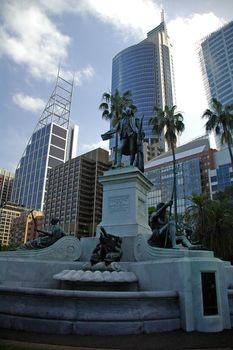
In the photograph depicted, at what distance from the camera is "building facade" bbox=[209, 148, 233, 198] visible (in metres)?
95.2

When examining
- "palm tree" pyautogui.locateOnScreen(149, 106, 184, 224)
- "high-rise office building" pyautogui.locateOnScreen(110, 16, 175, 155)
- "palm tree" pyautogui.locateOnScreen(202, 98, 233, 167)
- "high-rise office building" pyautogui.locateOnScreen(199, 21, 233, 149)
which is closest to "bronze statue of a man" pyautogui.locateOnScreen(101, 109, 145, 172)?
"palm tree" pyautogui.locateOnScreen(202, 98, 233, 167)

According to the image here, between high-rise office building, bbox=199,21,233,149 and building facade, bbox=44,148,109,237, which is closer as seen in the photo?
building facade, bbox=44,148,109,237

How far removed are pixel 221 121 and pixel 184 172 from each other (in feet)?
257

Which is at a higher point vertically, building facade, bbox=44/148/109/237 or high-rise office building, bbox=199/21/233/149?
high-rise office building, bbox=199/21/233/149

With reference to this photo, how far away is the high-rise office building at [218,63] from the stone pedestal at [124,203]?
150684mm

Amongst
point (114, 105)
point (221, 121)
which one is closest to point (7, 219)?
point (114, 105)

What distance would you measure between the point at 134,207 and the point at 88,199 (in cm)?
12930

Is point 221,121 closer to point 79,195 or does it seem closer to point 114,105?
point 114,105

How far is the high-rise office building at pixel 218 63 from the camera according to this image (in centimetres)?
15025

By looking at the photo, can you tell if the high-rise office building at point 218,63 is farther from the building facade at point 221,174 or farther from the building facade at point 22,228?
the building facade at point 22,228

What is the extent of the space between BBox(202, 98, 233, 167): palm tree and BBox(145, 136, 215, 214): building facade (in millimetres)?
67287

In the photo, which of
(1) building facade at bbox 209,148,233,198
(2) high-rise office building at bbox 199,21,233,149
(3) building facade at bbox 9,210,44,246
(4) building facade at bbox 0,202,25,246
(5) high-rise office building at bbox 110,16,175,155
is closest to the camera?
(1) building facade at bbox 209,148,233,198

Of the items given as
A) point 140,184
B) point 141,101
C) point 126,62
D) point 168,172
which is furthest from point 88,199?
point 140,184

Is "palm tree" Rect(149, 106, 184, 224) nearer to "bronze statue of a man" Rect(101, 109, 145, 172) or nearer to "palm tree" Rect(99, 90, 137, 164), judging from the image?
"palm tree" Rect(99, 90, 137, 164)
